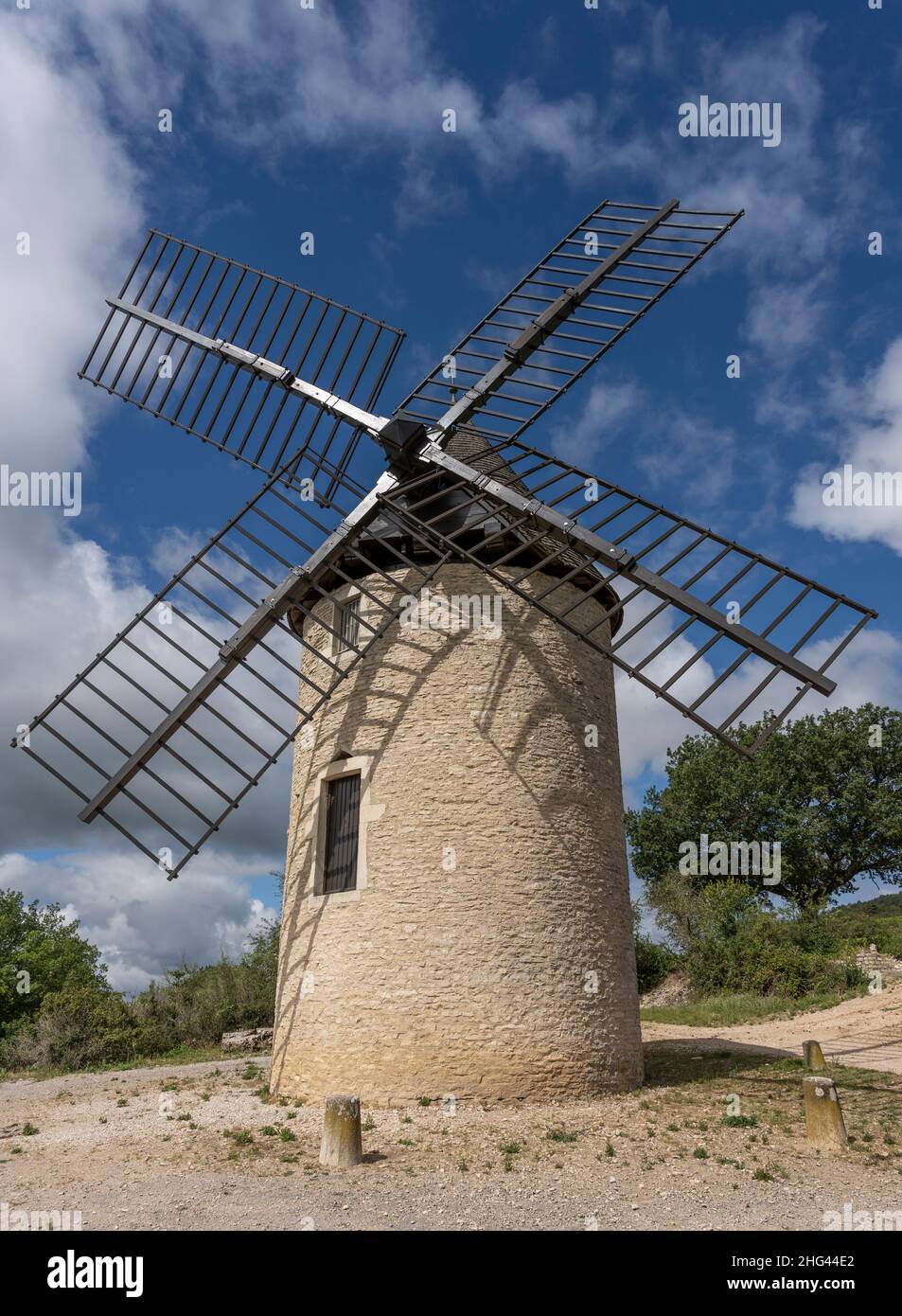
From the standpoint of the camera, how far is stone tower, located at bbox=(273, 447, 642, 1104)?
339 inches

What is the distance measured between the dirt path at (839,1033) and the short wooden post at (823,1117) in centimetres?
437

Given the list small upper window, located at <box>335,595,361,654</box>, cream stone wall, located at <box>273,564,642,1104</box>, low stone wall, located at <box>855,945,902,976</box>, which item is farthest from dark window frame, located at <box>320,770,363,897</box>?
low stone wall, located at <box>855,945,902,976</box>

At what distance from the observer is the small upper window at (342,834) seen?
31.7 feet

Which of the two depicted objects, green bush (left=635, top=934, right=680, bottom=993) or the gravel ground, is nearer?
the gravel ground

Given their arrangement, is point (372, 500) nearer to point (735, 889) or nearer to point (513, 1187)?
point (513, 1187)

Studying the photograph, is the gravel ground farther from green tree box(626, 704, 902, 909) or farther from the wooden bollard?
green tree box(626, 704, 902, 909)

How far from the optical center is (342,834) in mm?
9859

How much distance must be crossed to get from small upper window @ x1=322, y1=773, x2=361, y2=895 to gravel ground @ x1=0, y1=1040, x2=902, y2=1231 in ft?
7.73

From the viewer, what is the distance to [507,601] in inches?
400

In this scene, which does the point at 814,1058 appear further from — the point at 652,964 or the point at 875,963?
the point at 652,964

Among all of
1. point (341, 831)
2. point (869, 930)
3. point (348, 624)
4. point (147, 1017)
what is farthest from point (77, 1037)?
point (869, 930)

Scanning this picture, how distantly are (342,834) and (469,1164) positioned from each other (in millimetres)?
3995

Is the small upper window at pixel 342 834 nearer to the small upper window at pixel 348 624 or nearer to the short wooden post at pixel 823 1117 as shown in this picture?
the small upper window at pixel 348 624

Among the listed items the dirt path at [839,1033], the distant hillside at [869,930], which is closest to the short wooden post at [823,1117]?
the dirt path at [839,1033]
